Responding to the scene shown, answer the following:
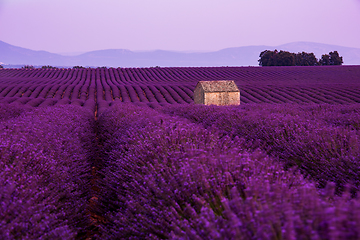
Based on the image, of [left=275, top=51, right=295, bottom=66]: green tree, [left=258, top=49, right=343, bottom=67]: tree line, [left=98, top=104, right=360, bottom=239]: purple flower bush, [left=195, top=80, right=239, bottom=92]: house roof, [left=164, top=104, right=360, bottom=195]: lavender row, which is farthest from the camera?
[left=258, top=49, right=343, bottom=67]: tree line

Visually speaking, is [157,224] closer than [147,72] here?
Yes

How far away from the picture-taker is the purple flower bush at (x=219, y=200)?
1069 mm

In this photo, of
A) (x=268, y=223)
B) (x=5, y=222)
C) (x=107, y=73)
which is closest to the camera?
(x=268, y=223)

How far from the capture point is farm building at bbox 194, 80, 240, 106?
1533cm

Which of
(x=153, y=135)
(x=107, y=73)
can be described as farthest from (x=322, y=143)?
(x=107, y=73)

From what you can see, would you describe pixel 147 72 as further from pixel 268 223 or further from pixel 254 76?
pixel 268 223

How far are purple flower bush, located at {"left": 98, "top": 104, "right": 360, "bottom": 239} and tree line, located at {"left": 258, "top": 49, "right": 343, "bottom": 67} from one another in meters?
51.6

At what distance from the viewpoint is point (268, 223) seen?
3.74 feet

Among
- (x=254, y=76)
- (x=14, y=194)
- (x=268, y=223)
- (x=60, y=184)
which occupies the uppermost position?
(x=254, y=76)

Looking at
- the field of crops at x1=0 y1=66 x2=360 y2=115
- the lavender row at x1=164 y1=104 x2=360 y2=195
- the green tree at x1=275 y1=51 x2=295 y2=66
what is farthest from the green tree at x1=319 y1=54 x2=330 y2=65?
the lavender row at x1=164 y1=104 x2=360 y2=195

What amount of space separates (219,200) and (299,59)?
187ft

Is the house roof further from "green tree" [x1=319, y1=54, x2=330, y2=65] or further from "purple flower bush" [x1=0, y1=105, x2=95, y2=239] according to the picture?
"green tree" [x1=319, y1=54, x2=330, y2=65]

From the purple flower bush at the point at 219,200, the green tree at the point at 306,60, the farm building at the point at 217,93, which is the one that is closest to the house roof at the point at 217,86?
the farm building at the point at 217,93

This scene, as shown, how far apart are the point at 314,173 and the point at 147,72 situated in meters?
37.9
